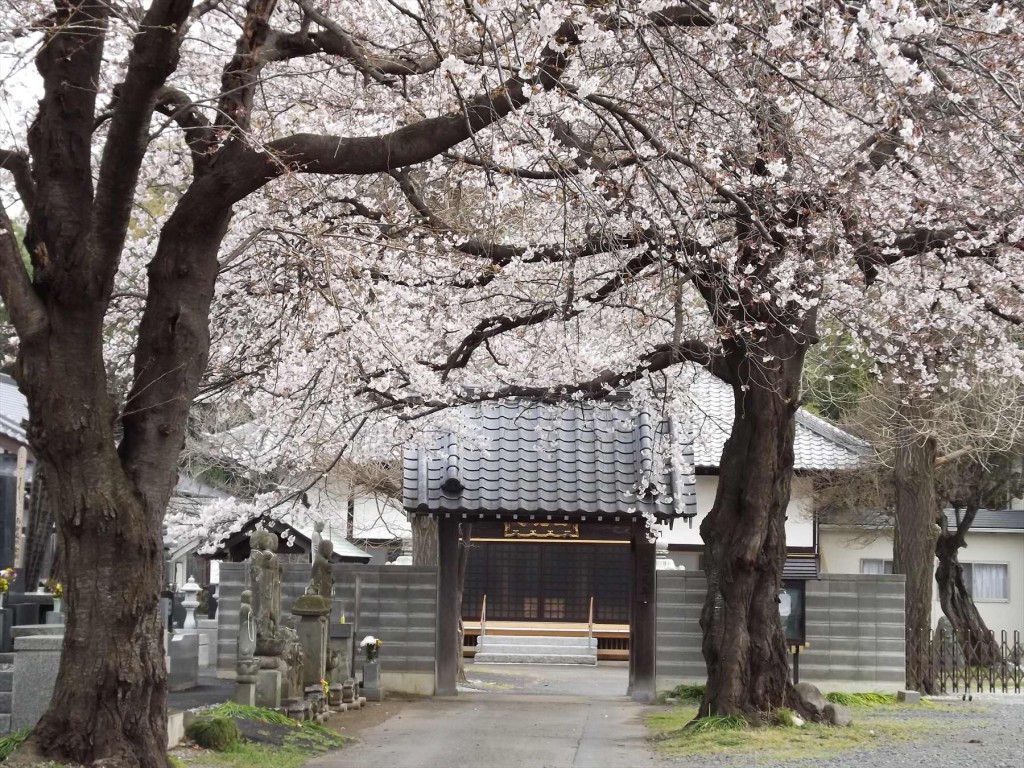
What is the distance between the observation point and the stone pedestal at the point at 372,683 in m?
15.7

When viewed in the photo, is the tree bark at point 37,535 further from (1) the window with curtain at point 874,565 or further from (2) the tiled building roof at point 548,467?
(1) the window with curtain at point 874,565

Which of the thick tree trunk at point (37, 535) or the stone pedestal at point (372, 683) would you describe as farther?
the thick tree trunk at point (37, 535)

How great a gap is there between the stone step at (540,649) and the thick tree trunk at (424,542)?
591cm

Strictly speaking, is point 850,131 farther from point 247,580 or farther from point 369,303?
point 247,580

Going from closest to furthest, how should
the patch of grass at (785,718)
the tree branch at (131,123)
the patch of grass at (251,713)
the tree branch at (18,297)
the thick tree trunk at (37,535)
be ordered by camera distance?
1. the tree branch at (131,123)
2. the tree branch at (18,297)
3. the patch of grass at (251,713)
4. the patch of grass at (785,718)
5. the thick tree trunk at (37,535)

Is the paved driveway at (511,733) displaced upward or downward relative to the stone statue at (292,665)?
downward

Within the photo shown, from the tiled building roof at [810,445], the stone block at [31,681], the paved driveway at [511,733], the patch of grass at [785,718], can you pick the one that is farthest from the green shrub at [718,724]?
the tiled building roof at [810,445]

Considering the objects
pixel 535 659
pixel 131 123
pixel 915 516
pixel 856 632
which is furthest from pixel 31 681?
pixel 535 659

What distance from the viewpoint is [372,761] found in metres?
10.0

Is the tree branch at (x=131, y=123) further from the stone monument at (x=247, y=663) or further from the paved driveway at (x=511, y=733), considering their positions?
the stone monument at (x=247, y=663)

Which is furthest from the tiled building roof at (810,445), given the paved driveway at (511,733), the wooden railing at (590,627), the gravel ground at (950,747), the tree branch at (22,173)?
the tree branch at (22,173)

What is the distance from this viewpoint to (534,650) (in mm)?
25141

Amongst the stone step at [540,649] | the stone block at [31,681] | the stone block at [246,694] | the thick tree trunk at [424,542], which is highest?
the thick tree trunk at [424,542]

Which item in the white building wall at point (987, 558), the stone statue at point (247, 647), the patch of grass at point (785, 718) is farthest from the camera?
the white building wall at point (987, 558)
